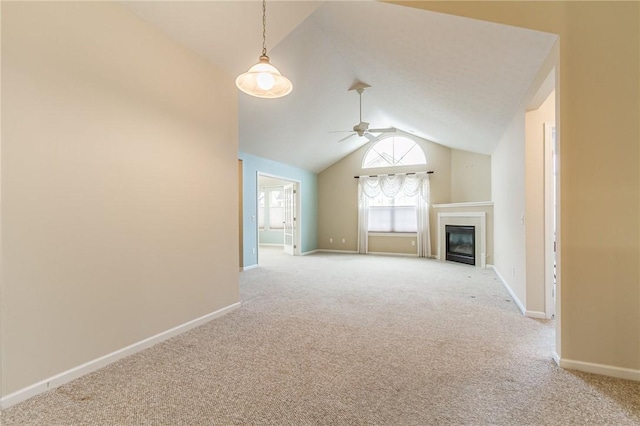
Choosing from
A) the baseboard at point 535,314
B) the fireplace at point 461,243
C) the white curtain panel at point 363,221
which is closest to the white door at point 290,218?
the white curtain panel at point 363,221

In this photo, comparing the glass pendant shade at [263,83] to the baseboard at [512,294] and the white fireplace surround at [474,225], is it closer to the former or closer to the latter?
the baseboard at [512,294]

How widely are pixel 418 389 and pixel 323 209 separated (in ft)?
23.9

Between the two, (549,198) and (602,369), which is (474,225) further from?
(602,369)

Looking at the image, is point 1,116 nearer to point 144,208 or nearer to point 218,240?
point 144,208

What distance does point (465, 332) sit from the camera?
261cm

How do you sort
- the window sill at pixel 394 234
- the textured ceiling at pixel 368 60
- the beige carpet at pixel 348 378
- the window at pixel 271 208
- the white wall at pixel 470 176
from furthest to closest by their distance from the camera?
the window at pixel 271 208, the window sill at pixel 394 234, the white wall at pixel 470 176, the textured ceiling at pixel 368 60, the beige carpet at pixel 348 378

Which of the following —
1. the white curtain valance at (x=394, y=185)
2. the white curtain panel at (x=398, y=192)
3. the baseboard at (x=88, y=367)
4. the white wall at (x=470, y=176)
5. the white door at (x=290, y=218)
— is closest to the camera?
the baseboard at (x=88, y=367)

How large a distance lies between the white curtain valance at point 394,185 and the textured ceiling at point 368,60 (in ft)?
4.93

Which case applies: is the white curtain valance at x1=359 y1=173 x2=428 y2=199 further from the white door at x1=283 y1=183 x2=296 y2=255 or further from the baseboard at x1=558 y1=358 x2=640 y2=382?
the baseboard at x1=558 y1=358 x2=640 y2=382

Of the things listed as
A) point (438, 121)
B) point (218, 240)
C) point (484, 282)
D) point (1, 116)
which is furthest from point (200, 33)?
point (484, 282)

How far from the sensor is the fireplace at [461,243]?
6130mm

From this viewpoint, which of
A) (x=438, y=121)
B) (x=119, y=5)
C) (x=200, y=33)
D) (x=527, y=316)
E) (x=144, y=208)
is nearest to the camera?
(x=119, y=5)

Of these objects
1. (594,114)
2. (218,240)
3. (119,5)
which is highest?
(119,5)

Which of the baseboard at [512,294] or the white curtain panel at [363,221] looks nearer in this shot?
the baseboard at [512,294]
